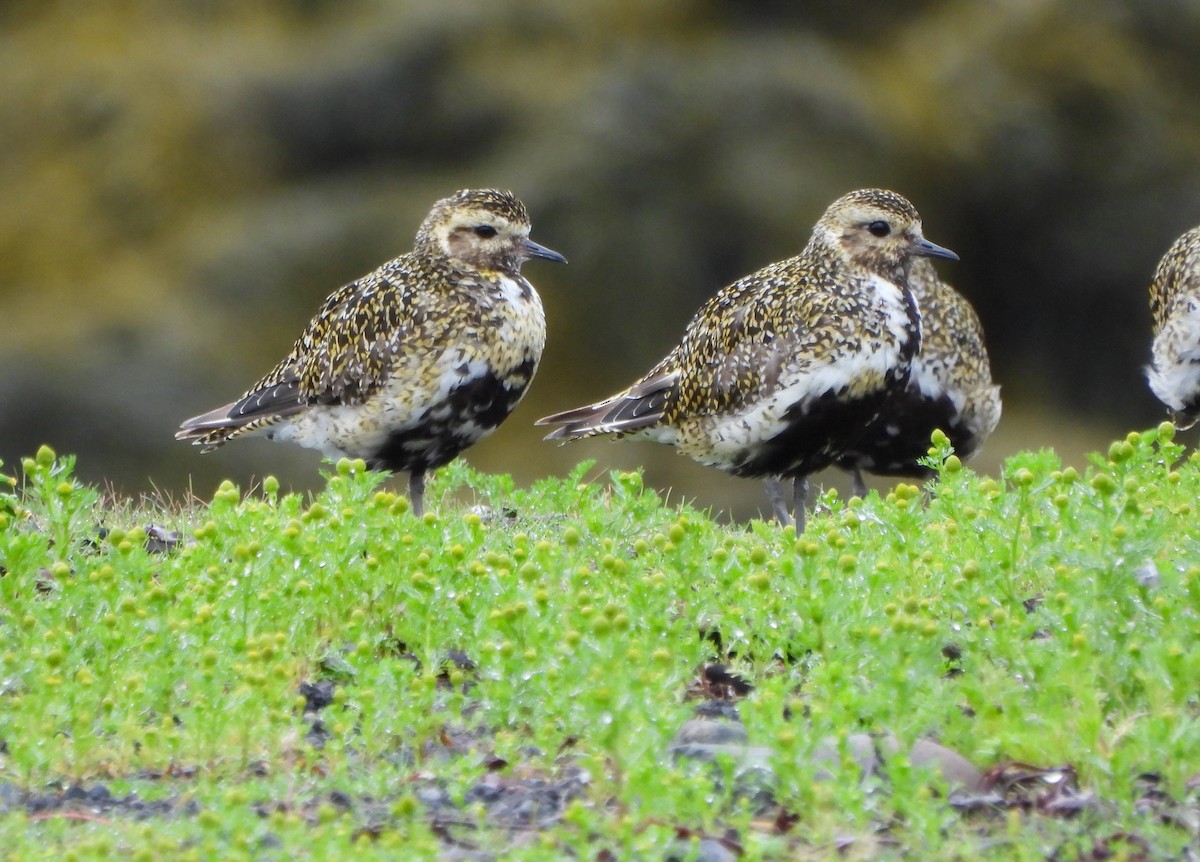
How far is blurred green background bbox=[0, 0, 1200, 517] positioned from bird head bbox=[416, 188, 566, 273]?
8.12 m

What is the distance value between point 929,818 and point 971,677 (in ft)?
3.37

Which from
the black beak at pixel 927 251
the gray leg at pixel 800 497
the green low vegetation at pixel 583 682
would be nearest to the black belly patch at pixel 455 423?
the gray leg at pixel 800 497

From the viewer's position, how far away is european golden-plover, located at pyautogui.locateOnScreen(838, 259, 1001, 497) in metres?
10.3

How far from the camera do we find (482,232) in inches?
380

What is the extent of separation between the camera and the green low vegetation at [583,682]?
13.8 ft

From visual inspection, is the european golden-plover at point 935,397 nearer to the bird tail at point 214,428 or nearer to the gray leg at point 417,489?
the gray leg at point 417,489

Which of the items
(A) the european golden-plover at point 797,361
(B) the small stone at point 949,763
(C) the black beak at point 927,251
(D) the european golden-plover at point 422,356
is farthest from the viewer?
(C) the black beak at point 927,251

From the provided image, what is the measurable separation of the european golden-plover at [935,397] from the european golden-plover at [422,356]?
7.64ft

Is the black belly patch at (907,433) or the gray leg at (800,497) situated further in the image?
the black belly patch at (907,433)

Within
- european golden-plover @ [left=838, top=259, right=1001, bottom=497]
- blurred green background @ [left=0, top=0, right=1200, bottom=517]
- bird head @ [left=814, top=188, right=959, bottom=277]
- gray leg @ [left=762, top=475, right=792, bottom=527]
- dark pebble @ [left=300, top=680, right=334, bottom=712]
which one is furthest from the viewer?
blurred green background @ [left=0, top=0, right=1200, bottom=517]

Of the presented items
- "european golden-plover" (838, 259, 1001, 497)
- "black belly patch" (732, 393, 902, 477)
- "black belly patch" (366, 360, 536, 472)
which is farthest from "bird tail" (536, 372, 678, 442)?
"european golden-plover" (838, 259, 1001, 497)

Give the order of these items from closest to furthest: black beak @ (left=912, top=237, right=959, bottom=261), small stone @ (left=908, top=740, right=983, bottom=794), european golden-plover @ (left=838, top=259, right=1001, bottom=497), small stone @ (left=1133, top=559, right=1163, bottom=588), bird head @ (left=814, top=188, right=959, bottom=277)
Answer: small stone @ (left=908, top=740, right=983, bottom=794) < small stone @ (left=1133, top=559, right=1163, bottom=588) < bird head @ (left=814, top=188, right=959, bottom=277) < black beak @ (left=912, top=237, right=959, bottom=261) < european golden-plover @ (left=838, top=259, right=1001, bottom=497)

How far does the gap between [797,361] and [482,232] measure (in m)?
2.09

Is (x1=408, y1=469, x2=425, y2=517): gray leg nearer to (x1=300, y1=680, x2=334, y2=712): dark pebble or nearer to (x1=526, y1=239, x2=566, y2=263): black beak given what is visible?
(x1=526, y1=239, x2=566, y2=263): black beak
